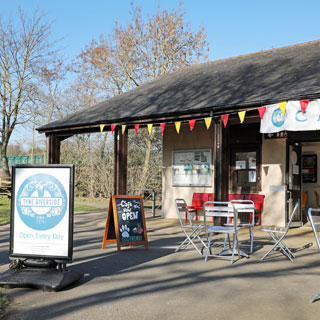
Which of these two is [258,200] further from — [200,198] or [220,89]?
[220,89]

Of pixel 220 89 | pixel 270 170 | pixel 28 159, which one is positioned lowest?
pixel 270 170

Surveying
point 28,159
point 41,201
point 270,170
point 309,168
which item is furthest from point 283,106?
A: point 28,159

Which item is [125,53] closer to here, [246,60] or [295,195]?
[246,60]

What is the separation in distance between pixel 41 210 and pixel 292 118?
16.4ft

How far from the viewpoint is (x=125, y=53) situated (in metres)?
24.4

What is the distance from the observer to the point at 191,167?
12727 millimetres

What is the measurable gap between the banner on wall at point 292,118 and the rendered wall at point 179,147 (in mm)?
4023

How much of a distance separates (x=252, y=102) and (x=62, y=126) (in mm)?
5635

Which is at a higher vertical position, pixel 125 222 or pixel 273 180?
pixel 273 180

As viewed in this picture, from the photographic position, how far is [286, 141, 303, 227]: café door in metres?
11.0

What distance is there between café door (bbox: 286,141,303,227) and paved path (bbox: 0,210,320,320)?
365 cm

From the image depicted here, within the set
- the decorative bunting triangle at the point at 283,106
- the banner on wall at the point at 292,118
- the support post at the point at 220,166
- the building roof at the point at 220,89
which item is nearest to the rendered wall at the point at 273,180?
the building roof at the point at 220,89

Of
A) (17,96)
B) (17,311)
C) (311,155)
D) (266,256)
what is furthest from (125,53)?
(17,311)

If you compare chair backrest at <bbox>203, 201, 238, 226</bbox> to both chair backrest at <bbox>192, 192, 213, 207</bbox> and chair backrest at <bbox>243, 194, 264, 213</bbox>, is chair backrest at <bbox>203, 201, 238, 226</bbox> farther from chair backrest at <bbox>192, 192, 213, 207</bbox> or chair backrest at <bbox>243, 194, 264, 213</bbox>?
chair backrest at <bbox>192, 192, 213, 207</bbox>
